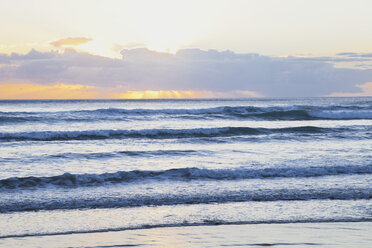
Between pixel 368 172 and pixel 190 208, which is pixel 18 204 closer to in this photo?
pixel 190 208

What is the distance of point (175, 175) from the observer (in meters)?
11.9

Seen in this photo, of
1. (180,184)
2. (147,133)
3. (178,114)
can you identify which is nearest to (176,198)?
(180,184)

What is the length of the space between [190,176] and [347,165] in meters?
4.99

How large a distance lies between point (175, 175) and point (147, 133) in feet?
41.5

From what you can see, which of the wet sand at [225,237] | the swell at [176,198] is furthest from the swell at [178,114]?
the wet sand at [225,237]

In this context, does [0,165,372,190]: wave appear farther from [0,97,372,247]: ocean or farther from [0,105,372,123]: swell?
[0,105,372,123]: swell

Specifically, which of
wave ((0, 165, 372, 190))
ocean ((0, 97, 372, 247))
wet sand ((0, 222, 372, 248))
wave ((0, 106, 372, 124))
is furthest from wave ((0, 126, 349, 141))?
wet sand ((0, 222, 372, 248))

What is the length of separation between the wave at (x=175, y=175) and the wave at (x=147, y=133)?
11288 millimetres

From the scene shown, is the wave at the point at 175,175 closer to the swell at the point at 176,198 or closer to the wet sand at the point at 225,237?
the swell at the point at 176,198

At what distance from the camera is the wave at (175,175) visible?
1077 cm

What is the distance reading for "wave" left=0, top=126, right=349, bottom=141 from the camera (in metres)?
22.4

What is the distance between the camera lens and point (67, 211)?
8.31 meters

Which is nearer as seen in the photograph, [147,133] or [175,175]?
[175,175]

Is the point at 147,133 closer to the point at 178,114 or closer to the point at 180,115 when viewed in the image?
the point at 180,115
